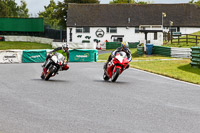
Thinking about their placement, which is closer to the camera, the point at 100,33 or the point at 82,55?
the point at 82,55

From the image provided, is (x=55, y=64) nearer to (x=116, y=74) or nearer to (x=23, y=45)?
(x=116, y=74)

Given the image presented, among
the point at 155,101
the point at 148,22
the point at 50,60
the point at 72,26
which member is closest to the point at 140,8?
the point at 148,22

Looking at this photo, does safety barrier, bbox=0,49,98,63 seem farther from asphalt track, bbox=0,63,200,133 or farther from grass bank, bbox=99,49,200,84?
asphalt track, bbox=0,63,200,133

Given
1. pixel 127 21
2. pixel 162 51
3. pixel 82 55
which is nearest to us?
pixel 82 55

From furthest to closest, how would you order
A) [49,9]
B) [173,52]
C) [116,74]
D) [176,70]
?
[49,9]
[173,52]
[176,70]
[116,74]

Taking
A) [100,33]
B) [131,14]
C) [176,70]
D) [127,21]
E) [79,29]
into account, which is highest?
[131,14]

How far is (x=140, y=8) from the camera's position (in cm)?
7475

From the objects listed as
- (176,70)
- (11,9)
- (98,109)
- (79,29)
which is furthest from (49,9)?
(98,109)

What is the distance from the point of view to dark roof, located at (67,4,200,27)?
237 feet

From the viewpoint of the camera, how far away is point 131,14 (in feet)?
242

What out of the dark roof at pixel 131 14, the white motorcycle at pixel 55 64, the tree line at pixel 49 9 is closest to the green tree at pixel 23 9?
the tree line at pixel 49 9

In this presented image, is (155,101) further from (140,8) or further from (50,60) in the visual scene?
(140,8)

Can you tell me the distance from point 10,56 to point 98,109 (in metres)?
25.1

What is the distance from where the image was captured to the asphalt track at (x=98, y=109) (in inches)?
310
